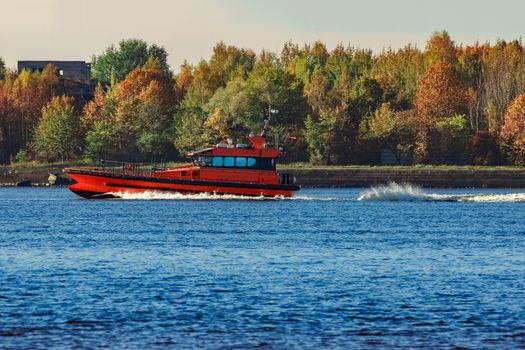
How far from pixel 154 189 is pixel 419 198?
24.7m

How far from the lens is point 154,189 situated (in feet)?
346

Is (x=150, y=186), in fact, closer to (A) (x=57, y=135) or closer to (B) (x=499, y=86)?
(A) (x=57, y=135)

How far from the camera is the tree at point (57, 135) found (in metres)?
178

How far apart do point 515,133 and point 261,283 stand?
411 ft

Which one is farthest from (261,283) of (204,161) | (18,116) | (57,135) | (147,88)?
(18,116)

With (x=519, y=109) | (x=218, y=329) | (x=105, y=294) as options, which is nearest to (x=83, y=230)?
(x=105, y=294)

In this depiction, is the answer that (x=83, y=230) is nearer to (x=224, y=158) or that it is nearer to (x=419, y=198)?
(x=224, y=158)

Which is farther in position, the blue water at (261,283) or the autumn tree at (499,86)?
the autumn tree at (499,86)

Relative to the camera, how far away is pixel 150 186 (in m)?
105

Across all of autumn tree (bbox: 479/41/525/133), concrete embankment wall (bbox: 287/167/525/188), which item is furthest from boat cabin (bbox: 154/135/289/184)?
autumn tree (bbox: 479/41/525/133)

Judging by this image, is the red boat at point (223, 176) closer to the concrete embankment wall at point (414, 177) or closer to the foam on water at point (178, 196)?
the foam on water at point (178, 196)

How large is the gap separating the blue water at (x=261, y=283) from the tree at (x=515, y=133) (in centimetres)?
8049

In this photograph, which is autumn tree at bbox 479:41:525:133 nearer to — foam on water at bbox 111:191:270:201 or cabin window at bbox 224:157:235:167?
foam on water at bbox 111:191:270:201

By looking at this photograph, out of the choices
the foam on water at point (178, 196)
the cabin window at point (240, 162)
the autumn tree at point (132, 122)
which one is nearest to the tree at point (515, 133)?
the autumn tree at point (132, 122)
